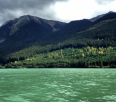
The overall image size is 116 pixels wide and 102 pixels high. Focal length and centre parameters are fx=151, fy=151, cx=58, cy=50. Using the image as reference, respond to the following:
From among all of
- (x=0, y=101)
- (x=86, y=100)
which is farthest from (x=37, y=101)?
(x=86, y=100)

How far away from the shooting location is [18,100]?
1105 inches

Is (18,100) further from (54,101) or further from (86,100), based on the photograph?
(86,100)

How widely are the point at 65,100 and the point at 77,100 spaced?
217 centimetres

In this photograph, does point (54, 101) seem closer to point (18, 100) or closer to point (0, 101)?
point (18, 100)

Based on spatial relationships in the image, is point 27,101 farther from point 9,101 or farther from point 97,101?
point 97,101

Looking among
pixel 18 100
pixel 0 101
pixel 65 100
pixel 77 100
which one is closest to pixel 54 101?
pixel 65 100

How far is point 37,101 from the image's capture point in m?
27.2

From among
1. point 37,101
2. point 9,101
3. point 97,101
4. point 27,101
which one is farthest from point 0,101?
point 97,101

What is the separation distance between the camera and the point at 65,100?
2742cm

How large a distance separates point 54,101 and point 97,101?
24.8 feet

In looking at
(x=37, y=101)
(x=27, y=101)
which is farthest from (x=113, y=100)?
(x=27, y=101)

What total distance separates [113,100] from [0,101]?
20.3 meters

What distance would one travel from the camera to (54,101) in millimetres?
26734

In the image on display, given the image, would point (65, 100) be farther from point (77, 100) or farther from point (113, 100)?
point (113, 100)
